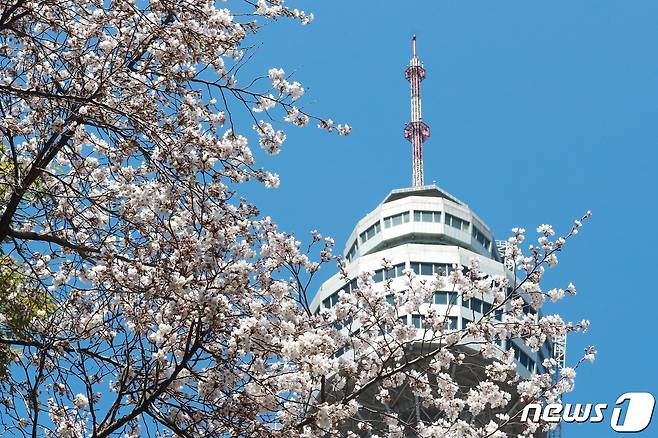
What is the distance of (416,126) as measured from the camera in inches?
3231

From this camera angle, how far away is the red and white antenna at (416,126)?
79875 mm

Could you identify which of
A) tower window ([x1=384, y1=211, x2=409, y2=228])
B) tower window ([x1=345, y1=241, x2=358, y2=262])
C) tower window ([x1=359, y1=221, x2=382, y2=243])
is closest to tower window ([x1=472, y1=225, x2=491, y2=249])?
tower window ([x1=384, y1=211, x2=409, y2=228])

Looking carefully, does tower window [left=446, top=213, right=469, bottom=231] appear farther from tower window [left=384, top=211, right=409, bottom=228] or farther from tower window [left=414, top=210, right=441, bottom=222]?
tower window [left=384, top=211, right=409, bottom=228]

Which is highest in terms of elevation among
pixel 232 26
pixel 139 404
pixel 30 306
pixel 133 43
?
pixel 232 26

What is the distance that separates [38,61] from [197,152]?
2132mm

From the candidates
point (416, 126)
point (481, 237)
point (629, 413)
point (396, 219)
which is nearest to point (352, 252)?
point (396, 219)

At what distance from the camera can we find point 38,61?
10.3m

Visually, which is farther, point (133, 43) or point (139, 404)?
point (133, 43)

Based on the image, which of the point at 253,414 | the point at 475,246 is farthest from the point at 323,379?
the point at 475,246

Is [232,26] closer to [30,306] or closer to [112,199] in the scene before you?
[112,199]

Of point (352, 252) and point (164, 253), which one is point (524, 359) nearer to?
point (352, 252)

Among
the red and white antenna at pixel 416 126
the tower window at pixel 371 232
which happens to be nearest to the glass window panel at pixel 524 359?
the tower window at pixel 371 232

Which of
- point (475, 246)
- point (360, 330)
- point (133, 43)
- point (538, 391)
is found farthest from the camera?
point (475, 246)

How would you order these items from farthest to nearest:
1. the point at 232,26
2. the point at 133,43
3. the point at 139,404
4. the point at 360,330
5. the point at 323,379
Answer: the point at 360,330 < the point at 232,26 < the point at 133,43 < the point at 323,379 < the point at 139,404
